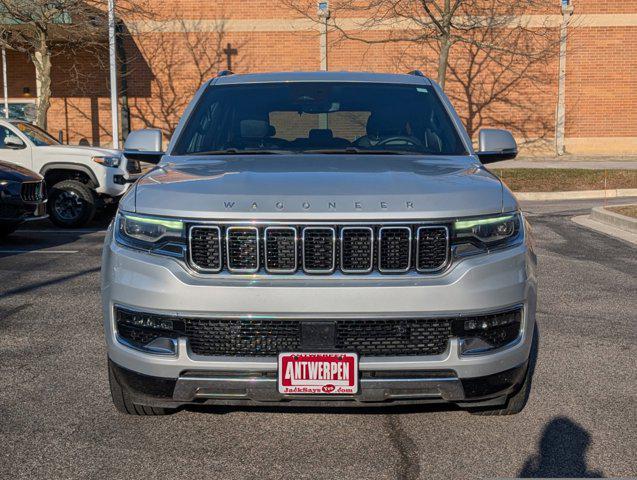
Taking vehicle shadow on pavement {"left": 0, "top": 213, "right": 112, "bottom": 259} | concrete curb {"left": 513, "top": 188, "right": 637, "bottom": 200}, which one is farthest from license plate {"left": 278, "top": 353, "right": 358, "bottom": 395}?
concrete curb {"left": 513, "top": 188, "right": 637, "bottom": 200}

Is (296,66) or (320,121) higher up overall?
(296,66)

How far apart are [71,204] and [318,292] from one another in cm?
1168

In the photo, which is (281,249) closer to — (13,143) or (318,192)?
(318,192)

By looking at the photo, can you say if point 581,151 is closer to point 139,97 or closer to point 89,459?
point 139,97

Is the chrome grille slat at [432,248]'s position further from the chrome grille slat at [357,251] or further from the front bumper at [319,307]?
the chrome grille slat at [357,251]

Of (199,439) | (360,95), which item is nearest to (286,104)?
(360,95)

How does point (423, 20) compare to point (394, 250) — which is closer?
point (394, 250)

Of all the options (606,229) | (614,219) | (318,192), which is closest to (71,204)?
(606,229)

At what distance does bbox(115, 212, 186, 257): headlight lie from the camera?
4.02 m

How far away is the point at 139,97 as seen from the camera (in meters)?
30.7

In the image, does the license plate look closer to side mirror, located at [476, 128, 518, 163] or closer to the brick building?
side mirror, located at [476, 128, 518, 163]

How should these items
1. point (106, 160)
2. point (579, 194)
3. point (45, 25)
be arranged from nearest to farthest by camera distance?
1. point (106, 160)
2. point (579, 194)
3. point (45, 25)

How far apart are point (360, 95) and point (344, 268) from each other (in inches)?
84.3

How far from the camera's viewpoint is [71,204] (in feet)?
48.2
